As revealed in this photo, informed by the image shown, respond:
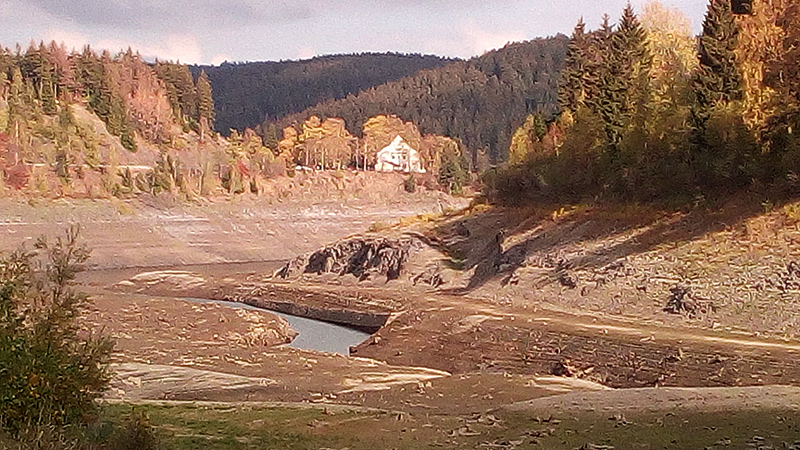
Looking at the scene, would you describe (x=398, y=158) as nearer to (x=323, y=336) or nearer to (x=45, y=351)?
(x=323, y=336)

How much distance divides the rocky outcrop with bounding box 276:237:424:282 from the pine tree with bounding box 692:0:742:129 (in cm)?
2595

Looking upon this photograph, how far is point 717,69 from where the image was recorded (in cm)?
4375

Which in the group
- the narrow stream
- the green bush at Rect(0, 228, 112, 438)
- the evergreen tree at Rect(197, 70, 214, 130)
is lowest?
the narrow stream

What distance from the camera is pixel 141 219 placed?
329 ft

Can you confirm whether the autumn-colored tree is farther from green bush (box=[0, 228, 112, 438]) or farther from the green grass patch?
green bush (box=[0, 228, 112, 438])

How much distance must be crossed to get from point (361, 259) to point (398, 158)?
88.7 metres

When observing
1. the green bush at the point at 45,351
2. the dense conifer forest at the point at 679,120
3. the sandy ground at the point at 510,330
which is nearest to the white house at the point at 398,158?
the sandy ground at the point at 510,330

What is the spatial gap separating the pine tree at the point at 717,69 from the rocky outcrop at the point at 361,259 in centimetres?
2595

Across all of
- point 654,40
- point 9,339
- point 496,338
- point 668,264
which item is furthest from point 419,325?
point 654,40

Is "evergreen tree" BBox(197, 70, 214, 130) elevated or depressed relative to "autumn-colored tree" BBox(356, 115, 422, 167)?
elevated

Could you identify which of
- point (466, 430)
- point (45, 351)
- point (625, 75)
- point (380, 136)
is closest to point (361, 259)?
point (625, 75)

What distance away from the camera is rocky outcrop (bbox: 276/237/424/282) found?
64625 millimetres

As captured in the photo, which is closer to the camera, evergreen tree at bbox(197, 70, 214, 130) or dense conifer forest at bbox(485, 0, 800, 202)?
dense conifer forest at bbox(485, 0, 800, 202)

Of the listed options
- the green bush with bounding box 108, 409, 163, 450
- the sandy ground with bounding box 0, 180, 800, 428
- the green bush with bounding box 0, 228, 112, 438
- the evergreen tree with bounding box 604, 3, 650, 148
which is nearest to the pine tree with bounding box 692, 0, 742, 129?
the sandy ground with bounding box 0, 180, 800, 428
